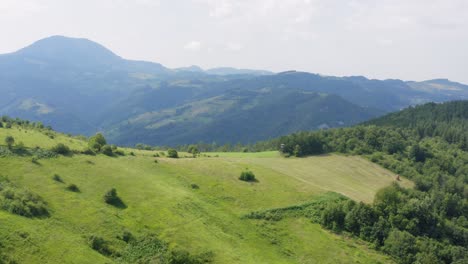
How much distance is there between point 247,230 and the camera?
86.4 meters

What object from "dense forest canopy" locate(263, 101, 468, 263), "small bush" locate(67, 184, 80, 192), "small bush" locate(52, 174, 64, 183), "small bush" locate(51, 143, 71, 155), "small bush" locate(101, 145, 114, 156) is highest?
"small bush" locate(51, 143, 71, 155)

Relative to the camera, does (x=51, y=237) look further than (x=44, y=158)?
No

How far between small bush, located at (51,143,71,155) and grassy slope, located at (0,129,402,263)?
12.3 ft

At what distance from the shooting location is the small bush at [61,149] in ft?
335

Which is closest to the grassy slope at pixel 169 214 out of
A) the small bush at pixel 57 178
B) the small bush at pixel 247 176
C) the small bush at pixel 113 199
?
the small bush at pixel 57 178

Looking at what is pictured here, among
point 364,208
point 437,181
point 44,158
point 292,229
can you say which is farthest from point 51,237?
point 437,181

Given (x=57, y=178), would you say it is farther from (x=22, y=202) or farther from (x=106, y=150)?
(x=106, y=150)

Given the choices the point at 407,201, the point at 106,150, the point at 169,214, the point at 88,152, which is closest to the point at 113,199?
the point at 169,214

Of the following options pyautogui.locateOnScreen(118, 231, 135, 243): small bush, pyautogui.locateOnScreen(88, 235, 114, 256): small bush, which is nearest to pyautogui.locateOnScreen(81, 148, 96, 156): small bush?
pyautogui.locateOnScreen(118, 231, 135, 243): small bush

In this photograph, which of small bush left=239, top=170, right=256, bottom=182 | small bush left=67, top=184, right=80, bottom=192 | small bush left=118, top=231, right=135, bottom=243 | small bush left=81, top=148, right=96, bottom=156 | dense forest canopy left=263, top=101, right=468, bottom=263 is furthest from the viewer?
small bush left=239, top=170, right=256, bottom=182

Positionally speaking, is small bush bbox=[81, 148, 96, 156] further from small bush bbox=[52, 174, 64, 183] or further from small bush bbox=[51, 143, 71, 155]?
small bush bbox=[52, 174, 64, 183]

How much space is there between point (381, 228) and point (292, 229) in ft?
77.6

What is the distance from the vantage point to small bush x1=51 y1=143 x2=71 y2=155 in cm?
10218

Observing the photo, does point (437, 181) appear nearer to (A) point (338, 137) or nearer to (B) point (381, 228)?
(A) point (338, 137)
